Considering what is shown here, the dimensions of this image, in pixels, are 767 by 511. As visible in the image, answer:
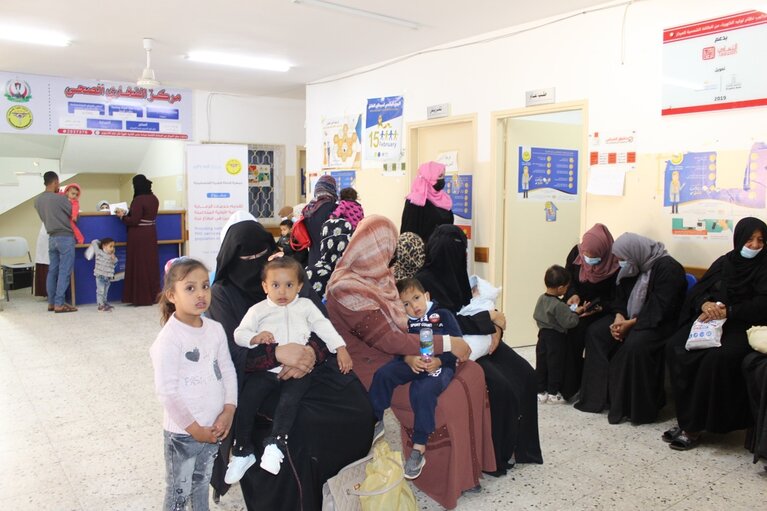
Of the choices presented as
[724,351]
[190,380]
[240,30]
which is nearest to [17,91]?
[240,30]

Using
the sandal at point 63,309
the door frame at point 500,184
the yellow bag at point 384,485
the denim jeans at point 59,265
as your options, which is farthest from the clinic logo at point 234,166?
the yellow bag at point 384,485

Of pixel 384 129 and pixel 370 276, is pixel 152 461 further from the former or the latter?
pixel 384 129

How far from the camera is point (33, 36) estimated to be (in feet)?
19.0

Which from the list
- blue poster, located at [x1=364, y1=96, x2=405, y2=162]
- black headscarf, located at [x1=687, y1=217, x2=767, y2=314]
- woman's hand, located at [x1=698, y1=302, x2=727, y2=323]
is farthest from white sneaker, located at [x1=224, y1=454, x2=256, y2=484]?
blue poster, located at [x1=364, y1=96, x2=405, y2=162]

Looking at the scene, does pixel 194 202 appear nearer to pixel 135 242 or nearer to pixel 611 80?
pixel 135 242

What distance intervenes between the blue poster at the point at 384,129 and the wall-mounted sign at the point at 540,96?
1.71 metres

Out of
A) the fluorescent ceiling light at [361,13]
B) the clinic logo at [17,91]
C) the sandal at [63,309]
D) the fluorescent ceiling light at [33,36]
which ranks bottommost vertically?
the sandal at [63,309]

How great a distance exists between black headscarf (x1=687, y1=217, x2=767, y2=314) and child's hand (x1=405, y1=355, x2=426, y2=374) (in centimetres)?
197

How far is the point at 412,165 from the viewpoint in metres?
6.40

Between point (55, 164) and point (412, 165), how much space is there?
23.6ft

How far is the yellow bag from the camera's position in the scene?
7.70ft

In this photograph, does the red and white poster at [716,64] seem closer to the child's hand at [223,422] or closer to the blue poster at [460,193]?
the blue poster at [460,193]

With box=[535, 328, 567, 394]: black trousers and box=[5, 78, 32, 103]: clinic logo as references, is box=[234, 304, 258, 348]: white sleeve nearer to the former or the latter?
box=[535, 328, 567, 394]: black trousers

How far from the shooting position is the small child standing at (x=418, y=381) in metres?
2.64
